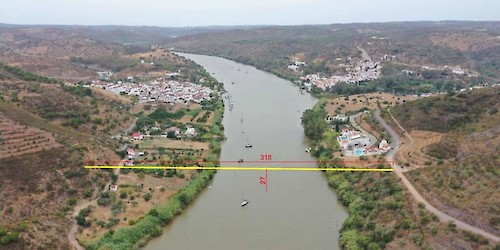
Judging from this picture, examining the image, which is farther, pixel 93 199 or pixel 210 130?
pixel 210 130

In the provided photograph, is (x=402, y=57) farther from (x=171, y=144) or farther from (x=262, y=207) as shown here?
(x=262, y=207)

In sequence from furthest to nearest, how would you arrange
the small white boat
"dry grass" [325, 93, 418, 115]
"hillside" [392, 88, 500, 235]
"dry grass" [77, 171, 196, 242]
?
"dry grass" [325, 93, 418, 115] < the small white boat < "dry grass" [77, 171, 196, 242] < "hillside" [392, 88, 500, 235]

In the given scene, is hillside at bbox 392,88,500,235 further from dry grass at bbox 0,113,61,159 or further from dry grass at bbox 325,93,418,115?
dry grass at bbox 0,113,61,159

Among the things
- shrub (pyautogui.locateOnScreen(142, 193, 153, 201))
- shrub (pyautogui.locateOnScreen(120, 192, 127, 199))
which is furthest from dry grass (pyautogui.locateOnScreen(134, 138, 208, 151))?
shrub (pyautogui.locateOnScreen(142, 193, 153, 201))

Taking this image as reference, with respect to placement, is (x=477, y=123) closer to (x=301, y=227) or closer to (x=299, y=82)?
(x=301, y=227)

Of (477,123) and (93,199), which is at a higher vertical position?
(477,123)

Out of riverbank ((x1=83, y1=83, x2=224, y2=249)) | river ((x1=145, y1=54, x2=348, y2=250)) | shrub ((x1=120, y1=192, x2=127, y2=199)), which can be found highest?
shrub ((x1=120, y1=192, x2=127, y2=199))

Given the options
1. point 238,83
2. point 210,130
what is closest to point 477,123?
point 210,130
